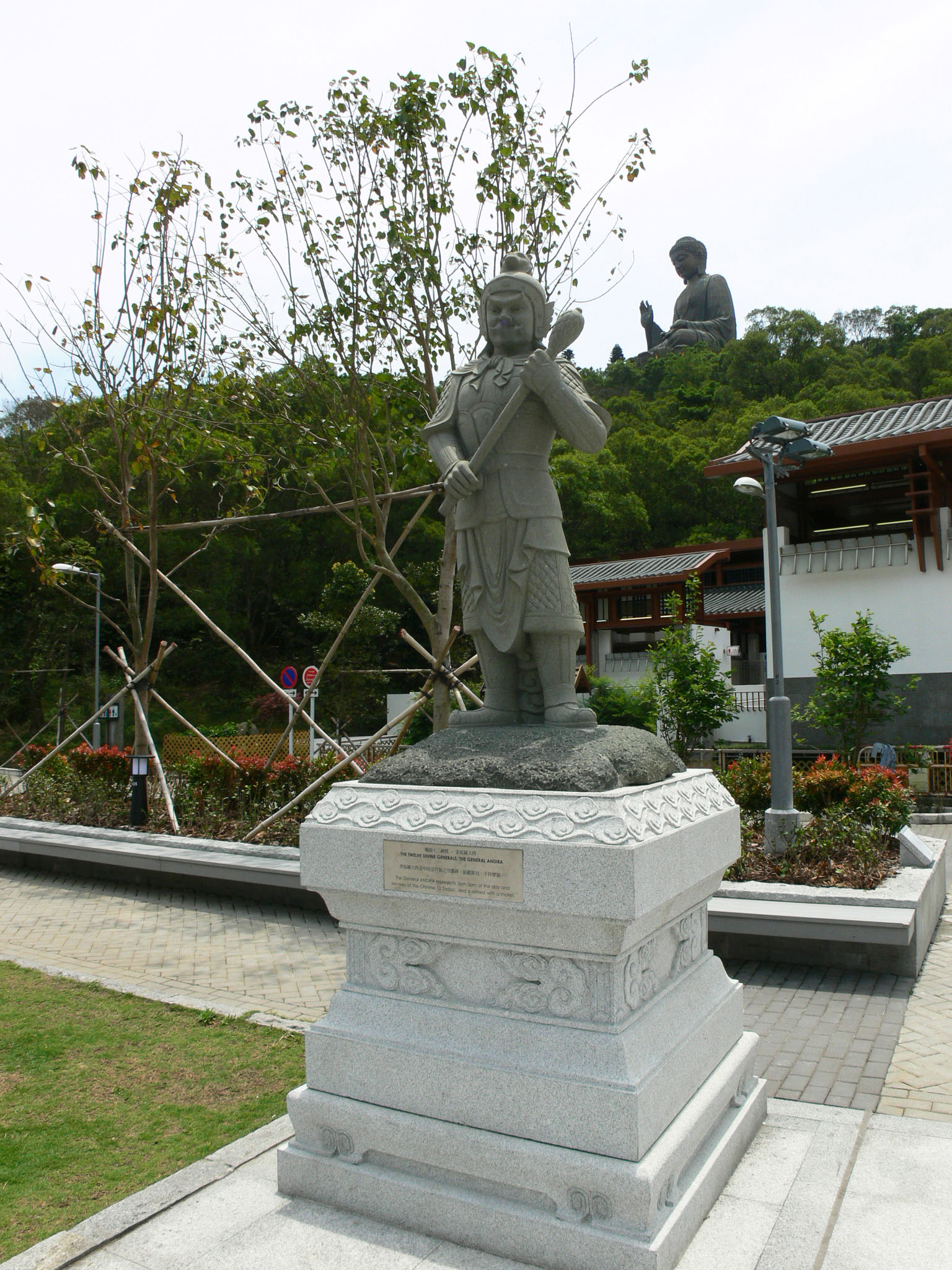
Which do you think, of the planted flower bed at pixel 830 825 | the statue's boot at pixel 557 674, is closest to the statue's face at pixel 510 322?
the statue's boot at pixel 557 674

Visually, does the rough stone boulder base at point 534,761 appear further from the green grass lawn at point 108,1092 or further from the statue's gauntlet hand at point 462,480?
the green grass lawn at point 108,1092

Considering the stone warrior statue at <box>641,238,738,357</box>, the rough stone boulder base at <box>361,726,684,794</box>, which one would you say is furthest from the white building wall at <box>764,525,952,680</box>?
the stone warrior statue at <box>641,238,738,357</box>

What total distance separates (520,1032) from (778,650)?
621 cm

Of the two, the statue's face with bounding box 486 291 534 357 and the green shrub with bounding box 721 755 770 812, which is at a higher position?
the statue's face with bounding box 486 291 534 357

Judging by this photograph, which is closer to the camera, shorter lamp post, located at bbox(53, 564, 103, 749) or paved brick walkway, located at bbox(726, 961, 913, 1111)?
paved brick walkway, located at bbox(726, 961, 913, 1111)

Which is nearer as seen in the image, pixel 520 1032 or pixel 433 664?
pixel 520 1032

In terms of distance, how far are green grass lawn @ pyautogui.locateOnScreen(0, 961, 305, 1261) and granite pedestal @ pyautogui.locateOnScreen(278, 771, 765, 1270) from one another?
76 centimetres

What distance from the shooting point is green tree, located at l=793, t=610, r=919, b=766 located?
1445 cm

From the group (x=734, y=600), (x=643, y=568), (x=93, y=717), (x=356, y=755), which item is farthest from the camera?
(x=734, y=600)

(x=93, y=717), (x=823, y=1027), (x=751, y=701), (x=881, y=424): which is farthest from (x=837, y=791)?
(x=751, y=701)

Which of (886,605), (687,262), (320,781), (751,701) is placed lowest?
(320,781)

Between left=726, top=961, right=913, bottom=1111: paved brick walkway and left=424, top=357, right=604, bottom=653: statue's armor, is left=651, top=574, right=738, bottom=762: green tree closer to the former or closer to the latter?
left=726, top=961, right=913, bottom=1111: paved brick walkway

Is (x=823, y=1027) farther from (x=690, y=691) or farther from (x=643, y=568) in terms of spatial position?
(x=643, y=568)

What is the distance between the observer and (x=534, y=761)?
344 cm
